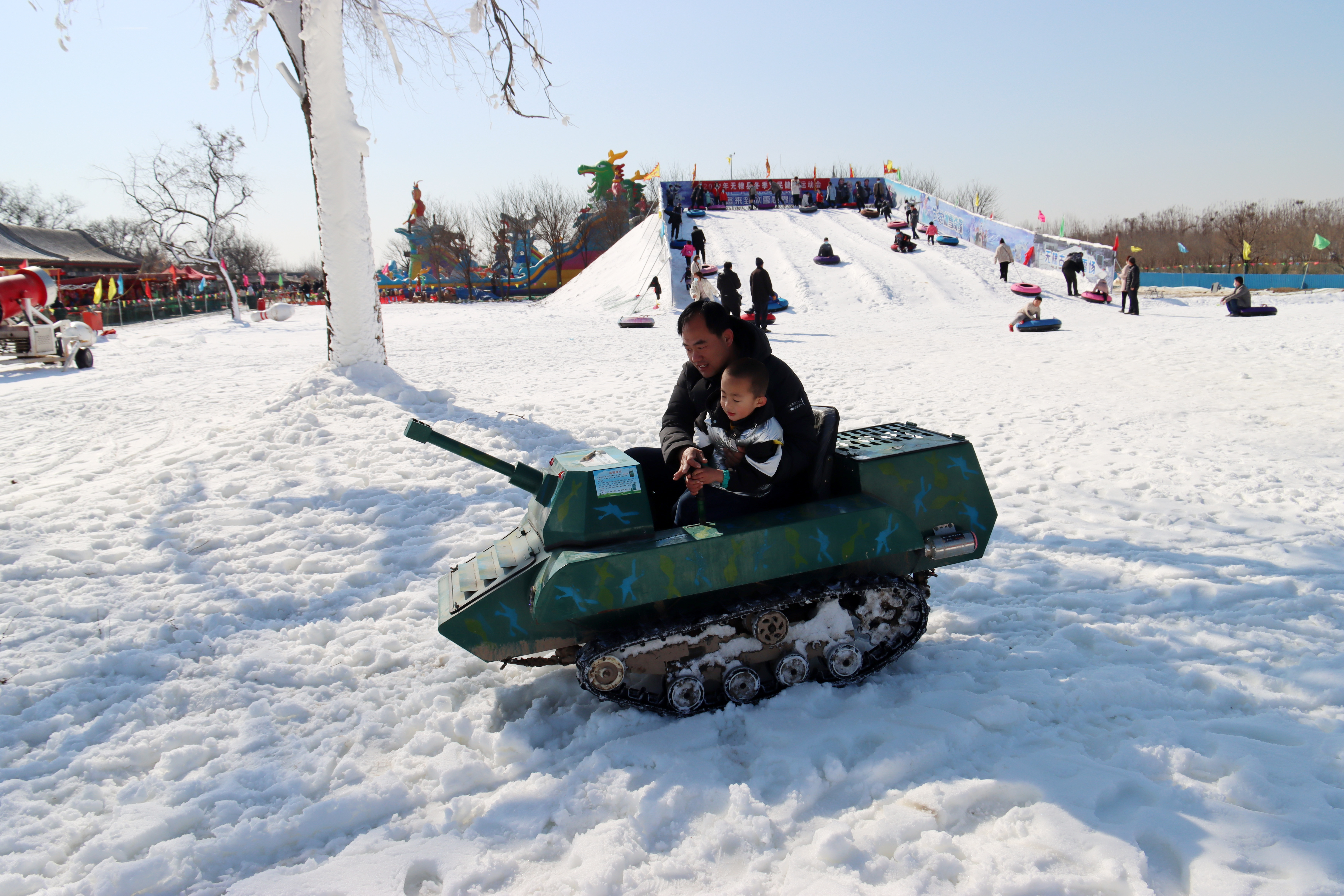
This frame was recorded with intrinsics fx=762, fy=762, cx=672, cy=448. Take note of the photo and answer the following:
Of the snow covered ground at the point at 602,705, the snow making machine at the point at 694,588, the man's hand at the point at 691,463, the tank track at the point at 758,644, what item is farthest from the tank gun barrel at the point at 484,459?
the snow covered ground at the point at 602,705

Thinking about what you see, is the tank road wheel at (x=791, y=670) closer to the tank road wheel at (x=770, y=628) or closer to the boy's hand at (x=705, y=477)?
the tank road wheel at (x=770, y=628)

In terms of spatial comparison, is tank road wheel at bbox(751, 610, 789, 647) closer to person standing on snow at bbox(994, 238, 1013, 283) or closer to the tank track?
the tank track

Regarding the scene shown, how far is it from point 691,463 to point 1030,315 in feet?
53.1

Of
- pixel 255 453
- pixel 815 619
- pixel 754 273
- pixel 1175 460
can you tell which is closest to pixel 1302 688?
pixel 815 619

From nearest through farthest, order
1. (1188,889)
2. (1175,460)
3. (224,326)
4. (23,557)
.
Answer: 1. (1188,889)
2. (23,557)
3. (1175,460)
4. (224,326)

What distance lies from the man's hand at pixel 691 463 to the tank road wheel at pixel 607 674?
788 millimetres

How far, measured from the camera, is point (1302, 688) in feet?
10.7

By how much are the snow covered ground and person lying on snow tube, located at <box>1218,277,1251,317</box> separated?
1235 centimetres

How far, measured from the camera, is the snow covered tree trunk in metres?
8.58

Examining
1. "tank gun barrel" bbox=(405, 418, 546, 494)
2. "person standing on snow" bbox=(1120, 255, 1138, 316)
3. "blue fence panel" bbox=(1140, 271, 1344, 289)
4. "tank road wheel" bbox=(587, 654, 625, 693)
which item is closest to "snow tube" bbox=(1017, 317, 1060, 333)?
"person standing on snow" bbox=(1120, 255, 1138, 316)

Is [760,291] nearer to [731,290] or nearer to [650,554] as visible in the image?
[731,290]

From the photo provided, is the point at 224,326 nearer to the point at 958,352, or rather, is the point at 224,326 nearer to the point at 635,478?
the point at 958,352

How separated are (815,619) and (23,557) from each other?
16.1 feet

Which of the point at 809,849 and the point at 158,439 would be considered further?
the point at 158,439
